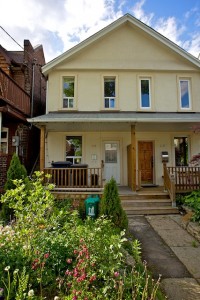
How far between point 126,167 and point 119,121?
304 centimetres

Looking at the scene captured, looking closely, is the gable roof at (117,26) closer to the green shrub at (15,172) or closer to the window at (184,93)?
the window at (184,93)

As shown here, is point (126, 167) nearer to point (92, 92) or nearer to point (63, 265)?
point (92, 92)

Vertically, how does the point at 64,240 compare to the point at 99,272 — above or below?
above

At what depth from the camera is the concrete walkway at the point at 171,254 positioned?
3.15m

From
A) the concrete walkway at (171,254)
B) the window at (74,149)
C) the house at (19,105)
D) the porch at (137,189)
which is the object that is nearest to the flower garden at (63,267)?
the concrete walkway at (171,254)

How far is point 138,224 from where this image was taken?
635 cm

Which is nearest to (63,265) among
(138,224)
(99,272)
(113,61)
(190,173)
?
(99,272)

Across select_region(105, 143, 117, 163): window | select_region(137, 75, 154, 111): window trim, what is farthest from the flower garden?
select_region(137, 75, 154, 111): window trim

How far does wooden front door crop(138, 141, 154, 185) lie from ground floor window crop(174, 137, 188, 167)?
139cm

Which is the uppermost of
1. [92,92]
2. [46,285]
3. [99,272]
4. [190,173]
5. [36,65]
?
[36,65]

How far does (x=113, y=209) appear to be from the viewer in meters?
5.00

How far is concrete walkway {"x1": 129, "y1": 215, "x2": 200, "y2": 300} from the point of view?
3.15 metres

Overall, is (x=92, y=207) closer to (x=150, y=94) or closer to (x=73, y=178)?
(x=73, y=178)

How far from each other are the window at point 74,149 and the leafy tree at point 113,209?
18.1 feet
